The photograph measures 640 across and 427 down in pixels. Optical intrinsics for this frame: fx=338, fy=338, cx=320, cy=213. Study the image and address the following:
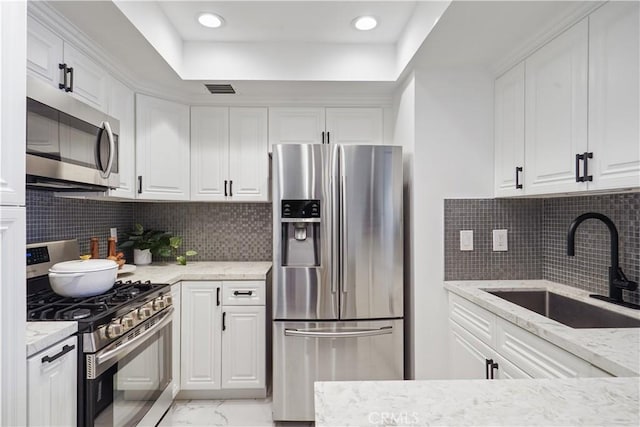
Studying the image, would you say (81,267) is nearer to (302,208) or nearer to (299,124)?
(302,208)

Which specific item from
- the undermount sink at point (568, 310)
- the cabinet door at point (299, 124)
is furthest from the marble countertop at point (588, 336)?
the cabinet door at point (299, 124)

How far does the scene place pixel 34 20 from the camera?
1.52 meters

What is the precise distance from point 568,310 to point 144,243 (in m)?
2.96

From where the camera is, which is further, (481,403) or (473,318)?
(473,318)

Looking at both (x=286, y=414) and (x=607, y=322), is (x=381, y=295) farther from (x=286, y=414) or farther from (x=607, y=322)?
(x=607, y=322)

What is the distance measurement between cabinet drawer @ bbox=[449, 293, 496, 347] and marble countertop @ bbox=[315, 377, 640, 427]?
0.94m

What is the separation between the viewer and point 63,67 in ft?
5.55

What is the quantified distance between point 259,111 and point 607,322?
8.35 feet

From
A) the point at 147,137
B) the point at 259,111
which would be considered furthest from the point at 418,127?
the point at 147,137

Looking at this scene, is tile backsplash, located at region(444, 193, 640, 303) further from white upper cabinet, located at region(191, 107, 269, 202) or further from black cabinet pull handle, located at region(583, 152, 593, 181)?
white upper cabinet, located at region(191, 107, 269, 202)

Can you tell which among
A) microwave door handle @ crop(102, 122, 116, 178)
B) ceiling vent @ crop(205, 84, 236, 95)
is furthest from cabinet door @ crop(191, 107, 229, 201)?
microwave door handle @ crop(102, 122, 116, 178)

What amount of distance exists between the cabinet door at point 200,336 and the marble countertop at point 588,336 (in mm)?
1664

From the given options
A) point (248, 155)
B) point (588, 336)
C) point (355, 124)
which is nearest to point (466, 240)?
point (588, 336)

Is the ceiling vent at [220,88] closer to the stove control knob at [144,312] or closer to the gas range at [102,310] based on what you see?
the gas range at [102,310]
